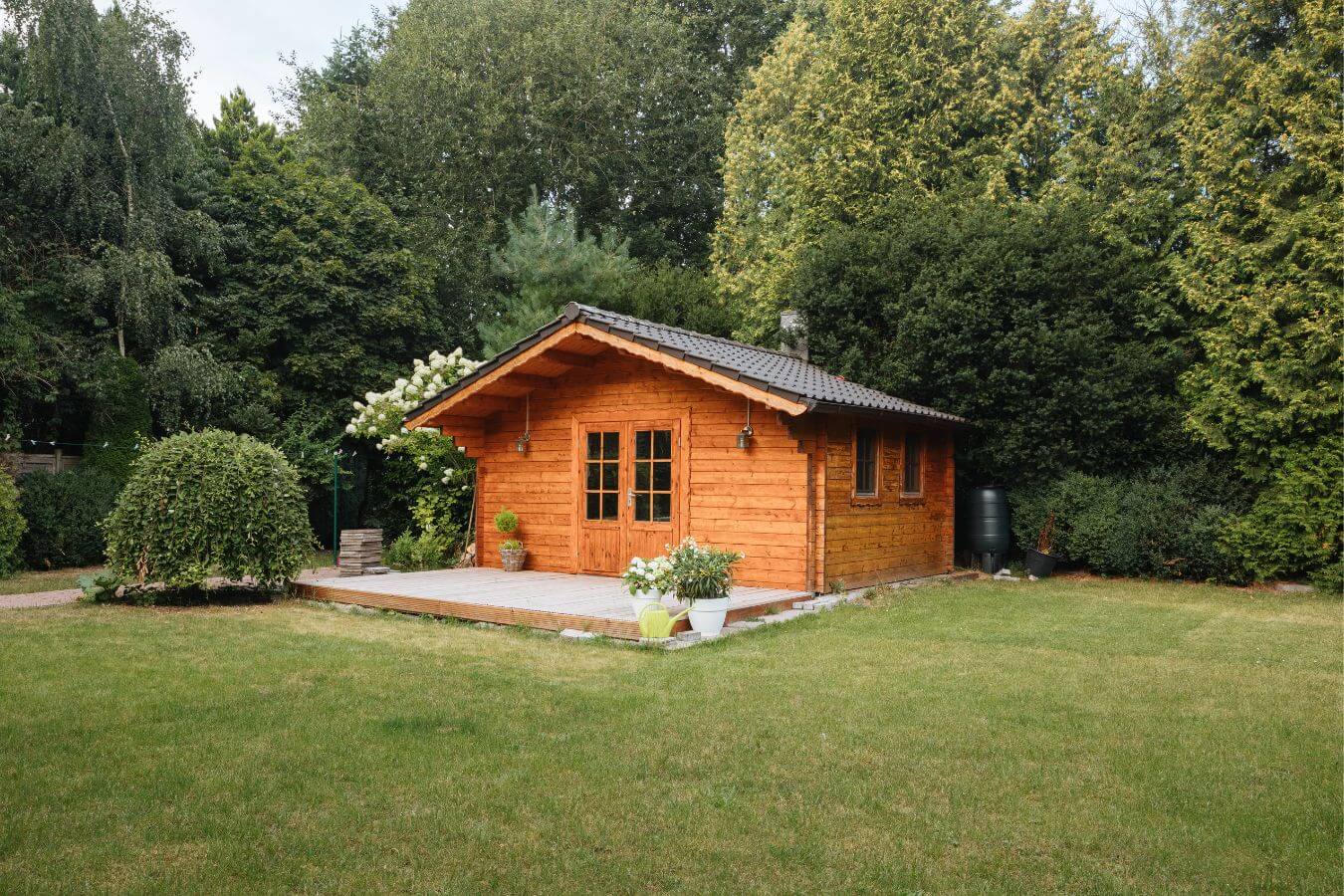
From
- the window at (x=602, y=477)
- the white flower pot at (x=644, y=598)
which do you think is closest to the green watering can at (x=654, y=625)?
the white flower pot at (x=644, y=598)

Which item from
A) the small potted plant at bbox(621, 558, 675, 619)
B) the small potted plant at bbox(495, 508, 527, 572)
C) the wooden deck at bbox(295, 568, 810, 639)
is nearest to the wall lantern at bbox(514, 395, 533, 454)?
the small potted plant at bbox(495, 508, 527, 572)

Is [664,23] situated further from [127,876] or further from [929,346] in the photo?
[127,876]

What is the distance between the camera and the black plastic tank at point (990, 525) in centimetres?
1334

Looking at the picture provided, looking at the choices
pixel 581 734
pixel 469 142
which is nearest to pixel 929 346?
pixel 581 734

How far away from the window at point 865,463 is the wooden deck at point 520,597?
190 cm

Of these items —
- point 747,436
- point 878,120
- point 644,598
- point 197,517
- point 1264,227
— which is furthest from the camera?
point 878,120

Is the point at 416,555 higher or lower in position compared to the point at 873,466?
lower

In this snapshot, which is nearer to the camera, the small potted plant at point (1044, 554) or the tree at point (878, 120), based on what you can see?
the small potted plant at point (1044, 554)

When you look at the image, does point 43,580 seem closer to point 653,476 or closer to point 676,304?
point 653,476

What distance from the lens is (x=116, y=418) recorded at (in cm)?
1403

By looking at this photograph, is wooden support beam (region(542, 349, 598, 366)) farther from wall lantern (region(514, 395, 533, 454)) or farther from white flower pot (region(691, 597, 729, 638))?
white flower pot (region(691, 597, 729, 638))

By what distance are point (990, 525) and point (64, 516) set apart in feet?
43.9

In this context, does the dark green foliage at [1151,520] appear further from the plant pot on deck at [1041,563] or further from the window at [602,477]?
the window at [602,477]

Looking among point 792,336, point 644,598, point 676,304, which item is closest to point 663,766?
point 644,598
